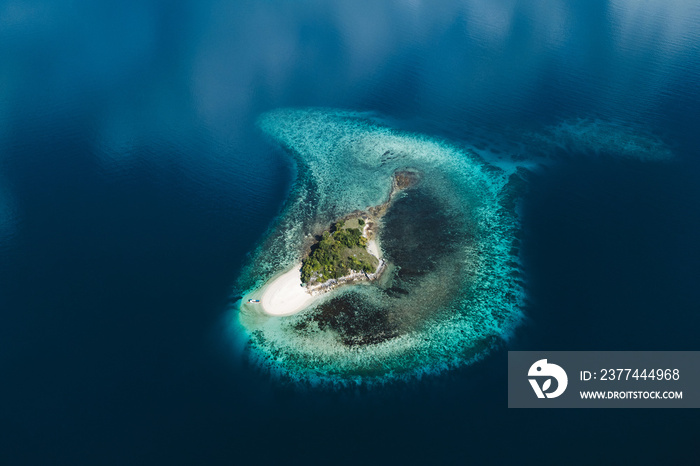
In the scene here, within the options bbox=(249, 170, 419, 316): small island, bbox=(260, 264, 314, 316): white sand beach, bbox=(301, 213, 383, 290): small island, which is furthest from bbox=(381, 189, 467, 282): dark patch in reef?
bbox=(260, 264, 314, 316): white sand beach

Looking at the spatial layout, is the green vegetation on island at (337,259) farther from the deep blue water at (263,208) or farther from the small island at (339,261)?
the deep blue water at (263,208)

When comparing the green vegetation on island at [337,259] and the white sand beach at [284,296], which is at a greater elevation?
the green vegetation on island at [337,259]

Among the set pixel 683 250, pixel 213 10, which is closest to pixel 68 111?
pixel 213 10

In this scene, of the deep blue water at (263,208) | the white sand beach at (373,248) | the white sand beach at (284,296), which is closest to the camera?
the deep blue water at (263,208)

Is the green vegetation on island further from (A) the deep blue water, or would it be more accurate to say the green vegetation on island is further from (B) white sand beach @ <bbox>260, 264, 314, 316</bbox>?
(A) the deep blue water

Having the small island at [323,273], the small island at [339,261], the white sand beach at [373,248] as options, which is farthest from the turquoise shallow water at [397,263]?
the small island at [339,261]

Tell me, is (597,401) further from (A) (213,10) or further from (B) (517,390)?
(A) (213,10)
